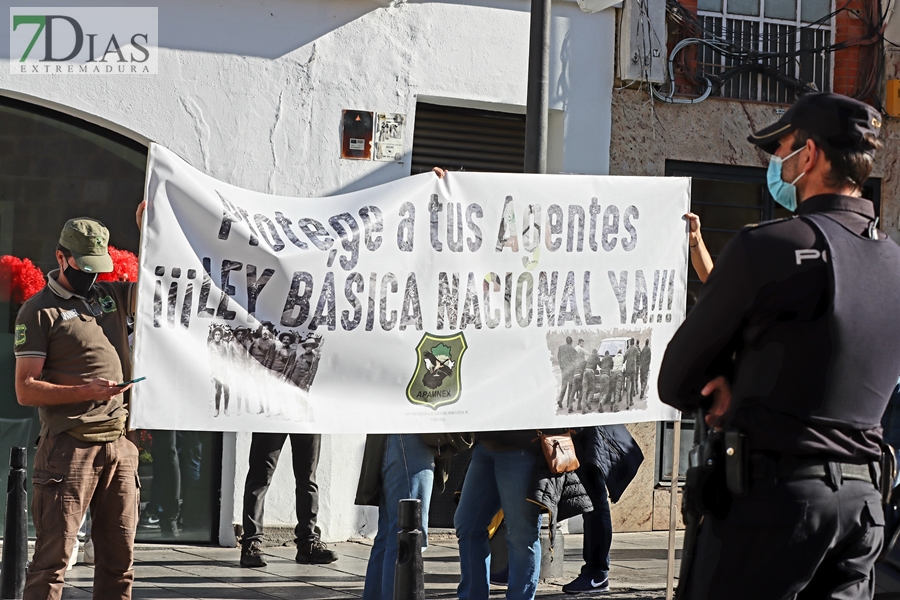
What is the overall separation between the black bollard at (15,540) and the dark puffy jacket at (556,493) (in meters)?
3.10

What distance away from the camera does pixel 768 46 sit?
11289mm

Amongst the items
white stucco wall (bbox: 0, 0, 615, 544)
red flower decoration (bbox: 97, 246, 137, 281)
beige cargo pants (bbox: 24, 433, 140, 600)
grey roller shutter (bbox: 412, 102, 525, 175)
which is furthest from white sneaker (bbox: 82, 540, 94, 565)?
grey roller shutter (bbox: 412, 102, 525, 175)

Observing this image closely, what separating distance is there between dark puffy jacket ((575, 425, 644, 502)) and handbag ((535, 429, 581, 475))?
1.41 meters

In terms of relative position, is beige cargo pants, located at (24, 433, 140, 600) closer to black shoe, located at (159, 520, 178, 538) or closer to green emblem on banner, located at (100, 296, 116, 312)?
green emblem on banner, located at (100, 296, 116, 312)

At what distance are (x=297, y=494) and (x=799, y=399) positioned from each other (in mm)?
6110

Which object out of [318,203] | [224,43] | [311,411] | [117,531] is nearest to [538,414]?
[311,411]

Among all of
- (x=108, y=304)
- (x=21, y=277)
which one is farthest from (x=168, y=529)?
(x=108, y=304)

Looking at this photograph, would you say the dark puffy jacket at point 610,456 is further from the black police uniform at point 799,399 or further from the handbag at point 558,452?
the black police uniform at point 799,399

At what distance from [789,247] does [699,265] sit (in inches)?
86.0

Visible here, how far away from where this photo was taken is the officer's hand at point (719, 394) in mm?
3303

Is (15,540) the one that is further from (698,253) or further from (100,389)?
(698,253)

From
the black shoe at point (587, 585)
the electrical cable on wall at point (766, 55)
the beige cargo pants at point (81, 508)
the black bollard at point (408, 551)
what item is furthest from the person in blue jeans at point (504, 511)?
the electrical cable on wall at point (766, 55)

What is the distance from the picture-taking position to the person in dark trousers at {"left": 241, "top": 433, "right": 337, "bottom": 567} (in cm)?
852

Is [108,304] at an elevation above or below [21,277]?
below
